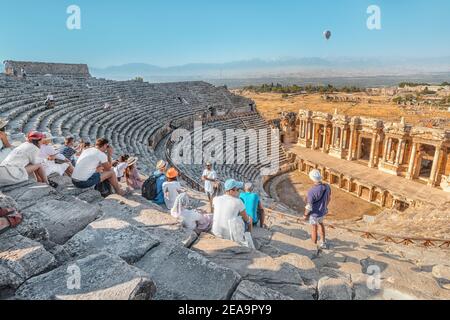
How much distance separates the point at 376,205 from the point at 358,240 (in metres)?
14.6

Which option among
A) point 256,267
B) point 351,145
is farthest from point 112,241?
point 351,145

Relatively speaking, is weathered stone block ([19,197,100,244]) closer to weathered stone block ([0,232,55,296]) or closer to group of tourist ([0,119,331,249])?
weathered stone block ([0,232,55,296])

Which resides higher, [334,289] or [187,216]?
[187,216]

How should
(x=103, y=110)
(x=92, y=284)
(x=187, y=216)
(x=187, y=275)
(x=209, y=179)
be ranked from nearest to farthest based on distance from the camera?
(x=92, y=284) < (x=187, y=275) < (x=187, y=216) < (x=209, y=179) < (x=103, y=110)

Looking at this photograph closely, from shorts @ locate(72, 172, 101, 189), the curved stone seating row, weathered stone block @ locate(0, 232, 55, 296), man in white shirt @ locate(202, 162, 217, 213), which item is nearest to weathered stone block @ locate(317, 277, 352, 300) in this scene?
weathered stone block @ locate(0, 232, 55, 296)

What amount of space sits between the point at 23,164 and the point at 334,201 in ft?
63.2

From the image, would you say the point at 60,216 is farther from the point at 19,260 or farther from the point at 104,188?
the point at 104,188

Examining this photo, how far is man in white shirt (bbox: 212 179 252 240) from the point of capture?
4.59 meters

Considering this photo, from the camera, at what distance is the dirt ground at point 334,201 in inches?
741

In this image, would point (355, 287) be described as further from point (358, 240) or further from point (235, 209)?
point (358, 240)

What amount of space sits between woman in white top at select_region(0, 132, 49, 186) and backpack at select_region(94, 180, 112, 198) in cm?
95

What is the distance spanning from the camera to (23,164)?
204 inches

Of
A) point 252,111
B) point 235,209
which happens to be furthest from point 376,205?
point 235,209

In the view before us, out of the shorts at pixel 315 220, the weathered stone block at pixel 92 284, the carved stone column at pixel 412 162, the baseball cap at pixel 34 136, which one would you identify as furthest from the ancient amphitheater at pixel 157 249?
the carved stone column at pixel 412 162
